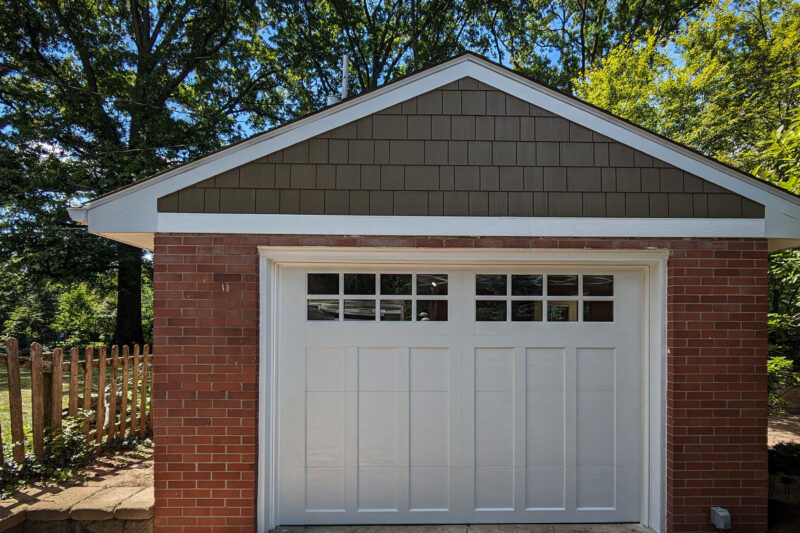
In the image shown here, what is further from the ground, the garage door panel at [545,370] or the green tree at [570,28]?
the green tree at [570,28]

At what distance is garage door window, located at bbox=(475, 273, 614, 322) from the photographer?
12.3ft

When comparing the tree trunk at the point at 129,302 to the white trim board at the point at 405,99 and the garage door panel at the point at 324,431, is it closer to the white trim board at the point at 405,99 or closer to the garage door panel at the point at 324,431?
the white trim board at the point at 405,99

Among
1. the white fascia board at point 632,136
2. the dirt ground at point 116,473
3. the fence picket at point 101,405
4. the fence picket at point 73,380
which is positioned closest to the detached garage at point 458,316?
the white fascia board at point 632,136

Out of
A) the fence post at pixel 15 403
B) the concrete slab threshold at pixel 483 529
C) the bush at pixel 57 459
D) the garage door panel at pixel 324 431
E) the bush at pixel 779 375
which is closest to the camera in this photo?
the concrete slab threshold at pixel 483 529

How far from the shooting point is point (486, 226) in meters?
3.50

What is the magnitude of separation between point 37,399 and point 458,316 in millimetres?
4083

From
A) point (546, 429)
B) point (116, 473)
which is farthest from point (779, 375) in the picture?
point (116, 473)

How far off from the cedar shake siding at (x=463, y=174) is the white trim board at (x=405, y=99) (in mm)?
62

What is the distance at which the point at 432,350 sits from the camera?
3.74 m

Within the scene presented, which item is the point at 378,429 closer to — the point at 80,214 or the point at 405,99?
the point at 405,99

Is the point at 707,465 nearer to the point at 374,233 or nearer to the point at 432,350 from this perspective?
the point at 432,350

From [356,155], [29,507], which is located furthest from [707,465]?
[29,507]

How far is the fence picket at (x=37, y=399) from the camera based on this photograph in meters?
4.05

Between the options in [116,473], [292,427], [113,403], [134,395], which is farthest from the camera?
[134,395]
